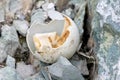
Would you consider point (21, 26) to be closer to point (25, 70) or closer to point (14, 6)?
point (14, 6)

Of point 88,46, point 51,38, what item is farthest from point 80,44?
point 51,38

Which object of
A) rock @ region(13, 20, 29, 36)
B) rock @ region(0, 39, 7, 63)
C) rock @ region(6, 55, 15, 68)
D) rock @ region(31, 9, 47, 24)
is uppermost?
rock @ region(31, 9, 47, 24)

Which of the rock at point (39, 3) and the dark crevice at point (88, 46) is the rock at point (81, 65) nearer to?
the dark crevice at point (88, 46)

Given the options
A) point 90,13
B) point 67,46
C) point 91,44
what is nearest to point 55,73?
point 67,46

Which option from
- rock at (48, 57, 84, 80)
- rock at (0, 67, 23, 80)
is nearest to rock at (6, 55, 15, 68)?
rock at (0, 67, 23, 80)

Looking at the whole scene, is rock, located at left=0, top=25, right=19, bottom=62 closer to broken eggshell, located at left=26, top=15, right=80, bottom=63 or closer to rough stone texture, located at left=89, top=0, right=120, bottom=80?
broken eggshell, located at left=26, top=15, right=80, bottom=63

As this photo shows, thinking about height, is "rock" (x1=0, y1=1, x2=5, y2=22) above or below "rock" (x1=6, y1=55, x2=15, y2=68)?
above
